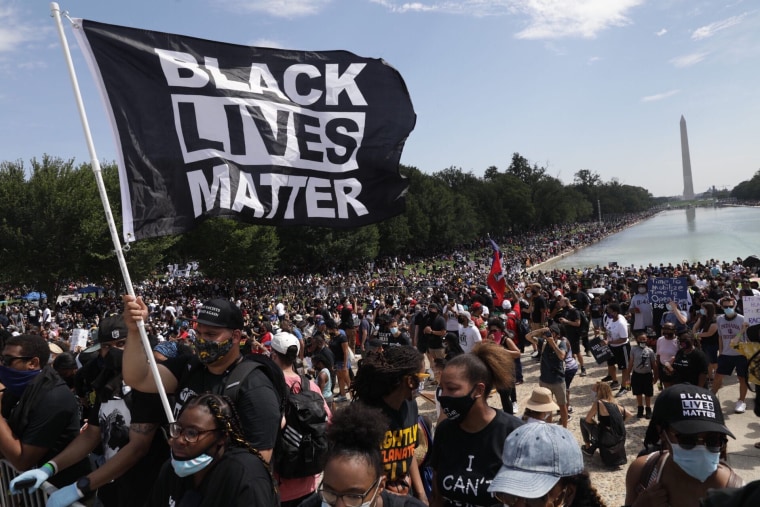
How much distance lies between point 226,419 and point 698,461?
2.34m

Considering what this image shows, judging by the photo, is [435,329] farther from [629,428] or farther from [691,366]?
[691,366]

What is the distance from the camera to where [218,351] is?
3127 mm

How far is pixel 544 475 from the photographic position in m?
2.19

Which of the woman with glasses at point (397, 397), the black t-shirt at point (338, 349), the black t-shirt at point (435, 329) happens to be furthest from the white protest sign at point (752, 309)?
the woman with glasses at point (397, 397)

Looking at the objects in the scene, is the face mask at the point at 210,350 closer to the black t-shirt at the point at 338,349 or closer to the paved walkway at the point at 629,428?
the paved walkway at the point at 629,428

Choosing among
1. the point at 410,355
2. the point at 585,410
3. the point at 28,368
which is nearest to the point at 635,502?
the point at 410,355

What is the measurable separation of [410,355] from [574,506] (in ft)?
5.57

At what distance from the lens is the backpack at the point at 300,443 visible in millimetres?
3572

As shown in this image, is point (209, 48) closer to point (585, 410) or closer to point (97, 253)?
point (585, 410)

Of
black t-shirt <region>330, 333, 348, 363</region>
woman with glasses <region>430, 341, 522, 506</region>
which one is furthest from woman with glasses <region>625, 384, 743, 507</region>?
black t-shirt <region>330, 333, 348, 363</region>

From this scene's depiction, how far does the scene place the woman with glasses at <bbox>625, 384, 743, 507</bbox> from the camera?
8.62 feet

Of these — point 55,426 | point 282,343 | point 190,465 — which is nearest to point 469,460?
point 190,465

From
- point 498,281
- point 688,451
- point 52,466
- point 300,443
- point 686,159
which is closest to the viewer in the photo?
point 688,451

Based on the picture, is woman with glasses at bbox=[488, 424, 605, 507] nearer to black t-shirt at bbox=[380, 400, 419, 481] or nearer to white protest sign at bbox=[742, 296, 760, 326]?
black t-shirt at bbox=[380, 400, 419, 481]
